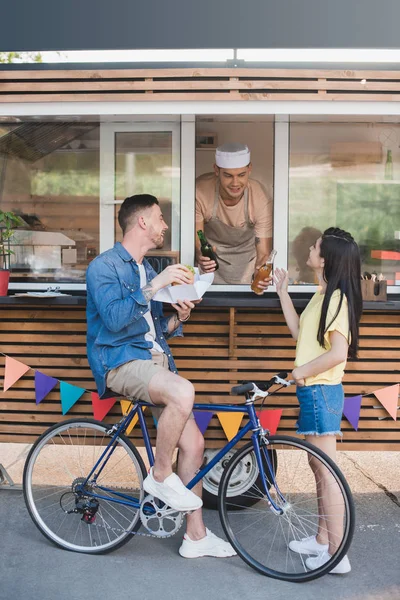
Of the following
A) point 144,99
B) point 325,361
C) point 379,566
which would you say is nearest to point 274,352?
point 325,361

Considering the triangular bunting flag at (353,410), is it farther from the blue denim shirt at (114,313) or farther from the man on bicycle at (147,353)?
the blue denim shirt at (114,313)

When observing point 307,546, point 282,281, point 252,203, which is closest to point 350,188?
point 252,203

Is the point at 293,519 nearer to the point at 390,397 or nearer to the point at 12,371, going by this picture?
the point at 390,397

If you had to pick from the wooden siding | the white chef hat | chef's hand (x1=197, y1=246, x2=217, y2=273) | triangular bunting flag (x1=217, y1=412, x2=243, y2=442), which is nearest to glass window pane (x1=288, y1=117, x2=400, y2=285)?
the white chef hat

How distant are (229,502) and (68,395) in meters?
1.14

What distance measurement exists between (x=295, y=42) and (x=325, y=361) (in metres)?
1.85

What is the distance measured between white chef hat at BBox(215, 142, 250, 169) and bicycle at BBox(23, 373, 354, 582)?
1940 millimetres

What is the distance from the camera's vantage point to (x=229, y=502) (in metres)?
4.56

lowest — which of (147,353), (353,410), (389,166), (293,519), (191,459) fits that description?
(293,519)

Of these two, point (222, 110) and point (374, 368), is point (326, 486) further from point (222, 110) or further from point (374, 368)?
point (222, 110)

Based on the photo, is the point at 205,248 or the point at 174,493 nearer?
the point at 174,493

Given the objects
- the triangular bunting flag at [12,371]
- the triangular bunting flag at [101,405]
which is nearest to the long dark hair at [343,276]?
the triangular bunting flag at [101,405]

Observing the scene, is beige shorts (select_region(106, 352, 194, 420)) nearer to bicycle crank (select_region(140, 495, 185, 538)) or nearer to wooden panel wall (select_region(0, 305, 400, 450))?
bicycle crank (select_region(140, 495, 185, 538))

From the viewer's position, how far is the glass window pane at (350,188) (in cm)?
540
